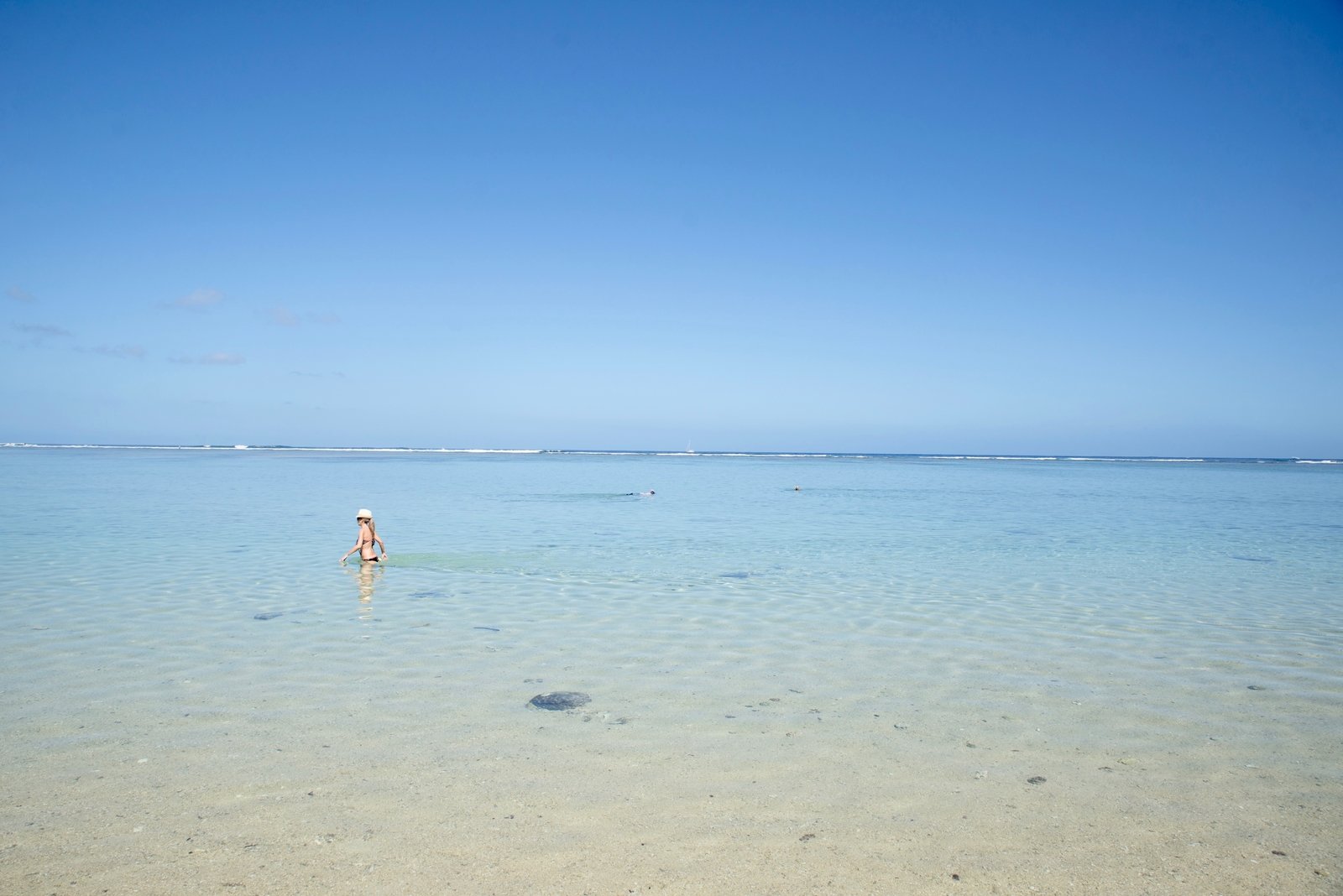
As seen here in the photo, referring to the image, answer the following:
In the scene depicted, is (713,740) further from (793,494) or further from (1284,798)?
(793,494)

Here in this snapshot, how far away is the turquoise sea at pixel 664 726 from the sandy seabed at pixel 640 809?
0.02 meters

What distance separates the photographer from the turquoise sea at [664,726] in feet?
14.7

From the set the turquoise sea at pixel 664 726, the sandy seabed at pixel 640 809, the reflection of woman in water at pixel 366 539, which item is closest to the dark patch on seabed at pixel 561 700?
the turquoise sea at pixel 664 726

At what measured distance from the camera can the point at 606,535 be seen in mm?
20391

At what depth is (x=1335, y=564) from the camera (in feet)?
54.0

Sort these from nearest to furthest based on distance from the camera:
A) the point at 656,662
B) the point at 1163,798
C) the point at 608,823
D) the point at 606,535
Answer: the point at 608,823
the point at 1163,798
the point at 656,662
the point at 606,535

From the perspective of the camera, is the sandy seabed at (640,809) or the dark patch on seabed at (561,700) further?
the dark patch on seabed at (561,700)

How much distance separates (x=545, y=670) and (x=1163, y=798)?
5.30 metres

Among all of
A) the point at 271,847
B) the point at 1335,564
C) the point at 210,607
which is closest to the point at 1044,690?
the point at 271,847

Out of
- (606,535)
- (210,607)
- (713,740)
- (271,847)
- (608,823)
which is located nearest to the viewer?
(271,847)

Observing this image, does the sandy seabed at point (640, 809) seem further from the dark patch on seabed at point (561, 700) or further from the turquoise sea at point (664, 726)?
the dark patch on seabed at point (561, 700)

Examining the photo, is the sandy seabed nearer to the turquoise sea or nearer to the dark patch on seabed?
the turquoise sea

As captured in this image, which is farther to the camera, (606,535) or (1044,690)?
(606,535)

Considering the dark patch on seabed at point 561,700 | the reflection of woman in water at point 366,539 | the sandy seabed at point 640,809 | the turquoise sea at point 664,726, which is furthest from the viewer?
the reflection of woman in water at point 366,539
